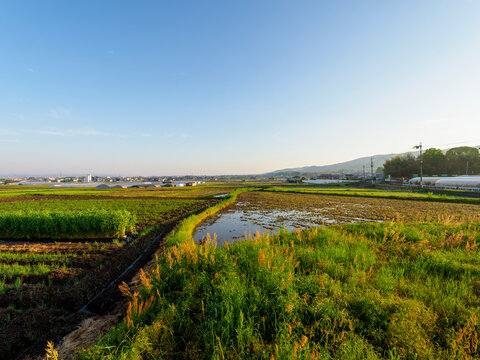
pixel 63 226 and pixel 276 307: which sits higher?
pixel 276 307

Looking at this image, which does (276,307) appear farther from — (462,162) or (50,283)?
(462,162)

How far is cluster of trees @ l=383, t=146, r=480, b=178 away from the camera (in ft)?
219

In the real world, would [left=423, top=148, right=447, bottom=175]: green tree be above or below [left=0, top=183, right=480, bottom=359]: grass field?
above

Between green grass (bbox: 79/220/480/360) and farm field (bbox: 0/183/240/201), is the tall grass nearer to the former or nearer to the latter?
green grass (bbox: 79/220/480/360)

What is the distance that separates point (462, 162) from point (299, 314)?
10761 cm

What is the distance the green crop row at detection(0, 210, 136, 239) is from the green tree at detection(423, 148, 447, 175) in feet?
337

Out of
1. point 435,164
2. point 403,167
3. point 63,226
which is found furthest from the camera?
point 403,167

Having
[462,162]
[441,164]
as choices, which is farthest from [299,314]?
[462,162]

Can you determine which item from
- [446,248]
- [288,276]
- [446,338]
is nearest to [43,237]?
[288,276]

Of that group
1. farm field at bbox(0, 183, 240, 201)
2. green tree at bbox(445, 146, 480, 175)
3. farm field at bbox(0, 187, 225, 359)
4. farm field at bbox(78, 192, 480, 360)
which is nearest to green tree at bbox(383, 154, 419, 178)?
green tree at bbox(445, 146, 480, 175)

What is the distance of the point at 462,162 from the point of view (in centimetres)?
6862

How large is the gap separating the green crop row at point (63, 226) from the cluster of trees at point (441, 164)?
324 feet

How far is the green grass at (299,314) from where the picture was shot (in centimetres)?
257

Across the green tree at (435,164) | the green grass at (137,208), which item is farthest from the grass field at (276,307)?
the green tree at (435,164)
